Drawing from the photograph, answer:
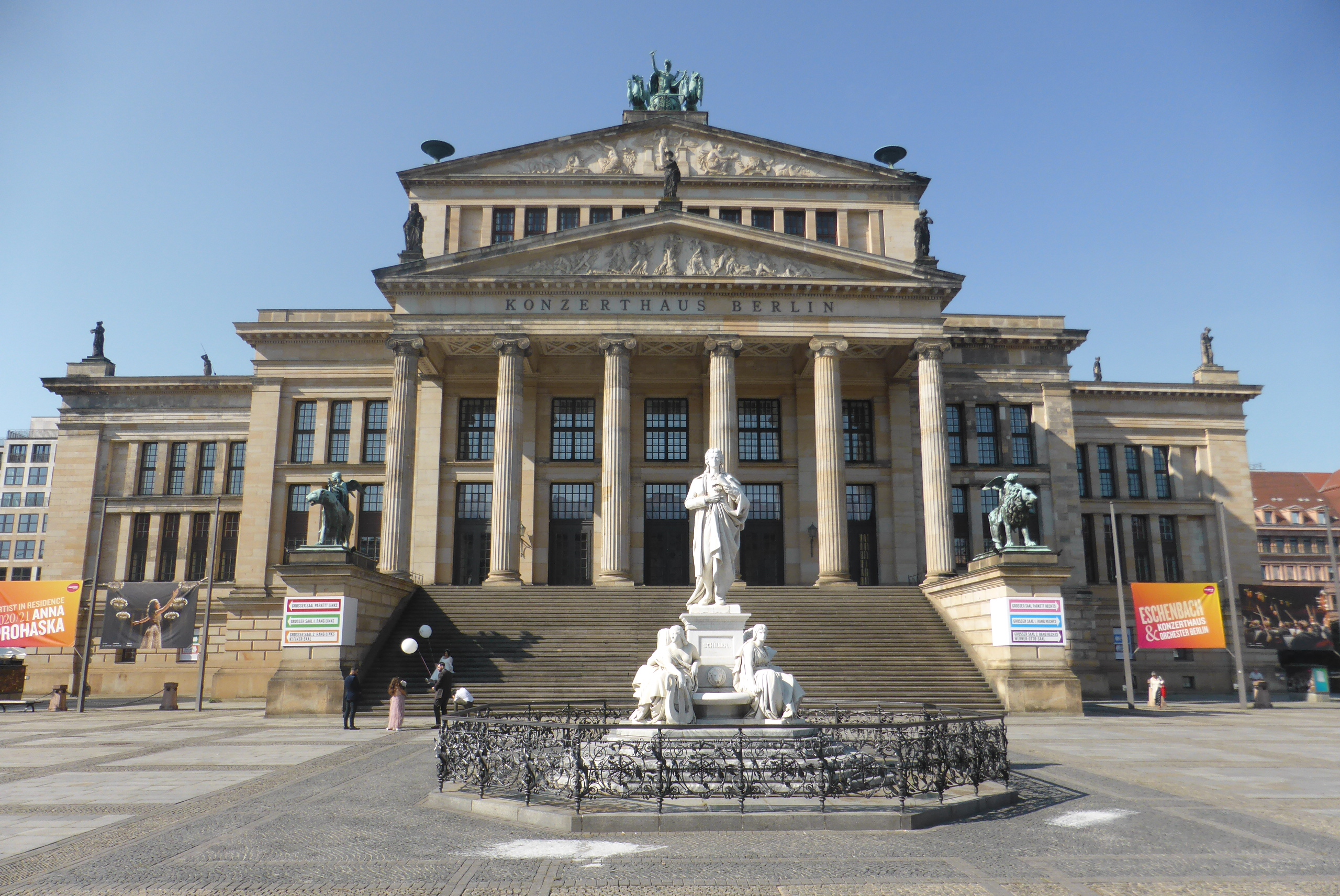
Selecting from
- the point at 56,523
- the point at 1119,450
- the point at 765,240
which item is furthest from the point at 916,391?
the point at 56,523

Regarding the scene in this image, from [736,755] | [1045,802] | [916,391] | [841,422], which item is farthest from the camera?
[916,391]

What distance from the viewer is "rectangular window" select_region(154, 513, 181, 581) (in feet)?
165

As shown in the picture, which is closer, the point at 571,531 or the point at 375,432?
the point at 571,531

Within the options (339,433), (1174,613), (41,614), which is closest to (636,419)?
(339,433)

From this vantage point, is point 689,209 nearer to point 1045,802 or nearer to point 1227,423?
point 1227,423

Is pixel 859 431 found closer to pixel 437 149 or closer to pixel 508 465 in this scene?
pixel 508 465

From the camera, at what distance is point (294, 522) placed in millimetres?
46281

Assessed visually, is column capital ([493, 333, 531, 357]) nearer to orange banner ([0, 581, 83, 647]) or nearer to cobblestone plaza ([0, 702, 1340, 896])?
orange banner ([0, 581, 83, 647])

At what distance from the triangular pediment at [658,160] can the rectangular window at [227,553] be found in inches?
812

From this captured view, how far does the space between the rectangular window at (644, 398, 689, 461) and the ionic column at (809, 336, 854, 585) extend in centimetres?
732

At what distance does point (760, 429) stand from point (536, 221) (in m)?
15.1

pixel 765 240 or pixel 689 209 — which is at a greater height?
pixel 689 209

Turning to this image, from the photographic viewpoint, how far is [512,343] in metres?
39.8

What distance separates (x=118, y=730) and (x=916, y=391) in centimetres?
3529
